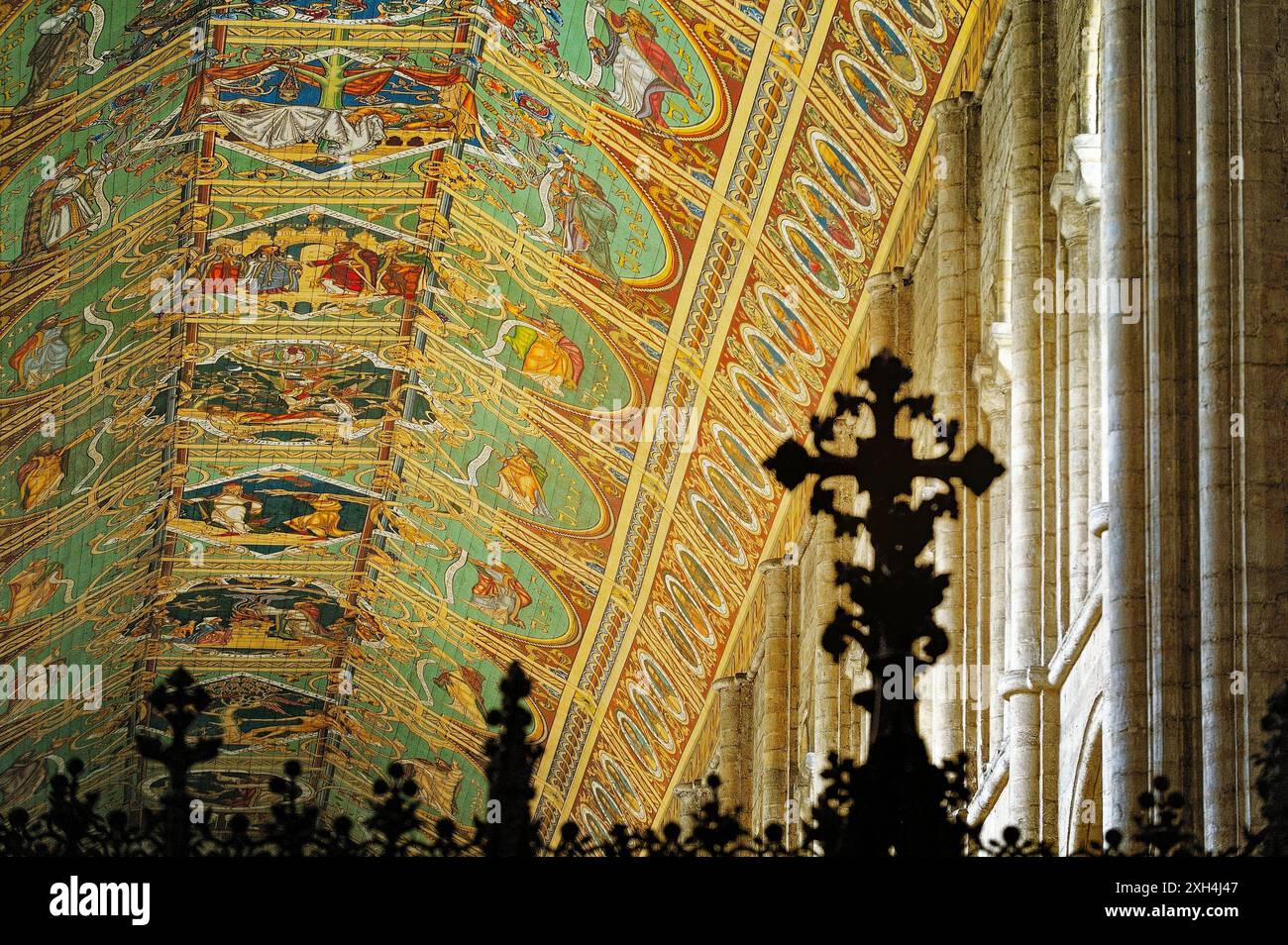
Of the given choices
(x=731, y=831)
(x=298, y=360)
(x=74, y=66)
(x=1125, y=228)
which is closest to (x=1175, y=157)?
(x=1125, y=228)

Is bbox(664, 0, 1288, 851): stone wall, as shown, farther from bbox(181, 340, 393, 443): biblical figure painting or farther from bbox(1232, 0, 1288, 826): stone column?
bbox(181, 340, 393, 443): biblical figure painting

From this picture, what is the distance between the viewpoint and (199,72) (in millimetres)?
22156

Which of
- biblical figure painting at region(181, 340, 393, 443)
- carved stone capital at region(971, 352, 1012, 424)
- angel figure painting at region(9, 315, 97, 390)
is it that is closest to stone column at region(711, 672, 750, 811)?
biblical figure painting at region(181, 340, 393, 443)

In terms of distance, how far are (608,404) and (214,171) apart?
4.49m

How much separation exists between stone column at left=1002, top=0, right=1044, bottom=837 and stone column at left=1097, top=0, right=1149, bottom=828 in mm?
3744

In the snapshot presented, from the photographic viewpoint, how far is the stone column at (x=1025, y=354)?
14.8 metres

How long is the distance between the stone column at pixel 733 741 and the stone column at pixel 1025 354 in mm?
11274

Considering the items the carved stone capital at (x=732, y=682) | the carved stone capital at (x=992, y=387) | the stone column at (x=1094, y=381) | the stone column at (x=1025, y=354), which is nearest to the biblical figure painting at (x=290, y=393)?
the carved stone capital at (x=732, y=682)

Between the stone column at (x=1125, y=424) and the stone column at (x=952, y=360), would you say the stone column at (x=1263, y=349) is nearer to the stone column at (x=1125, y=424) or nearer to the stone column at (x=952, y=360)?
the stone column at (x=1125, y=424)

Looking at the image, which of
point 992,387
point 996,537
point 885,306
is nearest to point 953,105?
point 992,387

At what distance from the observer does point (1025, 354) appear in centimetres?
1513

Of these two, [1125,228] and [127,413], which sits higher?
[127,413]
